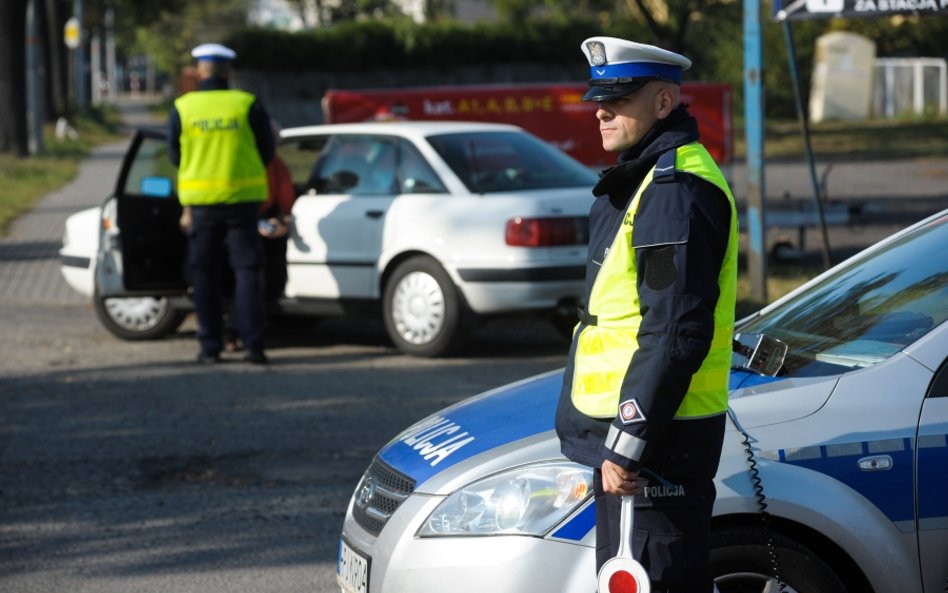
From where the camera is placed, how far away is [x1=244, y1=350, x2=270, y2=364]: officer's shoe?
370 inches

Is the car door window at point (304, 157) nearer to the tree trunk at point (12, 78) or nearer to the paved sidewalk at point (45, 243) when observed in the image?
the paved sidewalk at point (45, 243)

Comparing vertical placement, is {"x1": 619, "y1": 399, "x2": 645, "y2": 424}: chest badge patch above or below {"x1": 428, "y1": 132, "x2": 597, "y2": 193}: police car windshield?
below

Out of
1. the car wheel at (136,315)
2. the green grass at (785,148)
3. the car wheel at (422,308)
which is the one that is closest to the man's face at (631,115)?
the car wheel at (422,308)

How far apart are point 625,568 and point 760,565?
0.63m

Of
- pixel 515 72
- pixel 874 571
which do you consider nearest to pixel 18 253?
pixel 874 571

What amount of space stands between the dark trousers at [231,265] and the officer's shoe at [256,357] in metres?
0.02

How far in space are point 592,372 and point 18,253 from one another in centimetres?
1364

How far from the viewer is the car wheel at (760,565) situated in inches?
141

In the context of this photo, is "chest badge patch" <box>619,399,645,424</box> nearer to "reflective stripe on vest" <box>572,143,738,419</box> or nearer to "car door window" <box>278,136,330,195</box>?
"reflective stripe on vest" <box>572,143,738,419</box>

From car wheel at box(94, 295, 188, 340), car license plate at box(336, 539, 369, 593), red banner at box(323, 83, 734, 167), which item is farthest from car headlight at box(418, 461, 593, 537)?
red banner at box(323, 83, 734, 167)

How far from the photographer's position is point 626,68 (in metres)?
3.16

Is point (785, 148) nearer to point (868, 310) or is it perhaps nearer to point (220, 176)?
point (220, 176)

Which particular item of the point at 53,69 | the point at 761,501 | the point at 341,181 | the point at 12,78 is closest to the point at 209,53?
the point at 341,181

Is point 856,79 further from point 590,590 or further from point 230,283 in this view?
point 590,590
